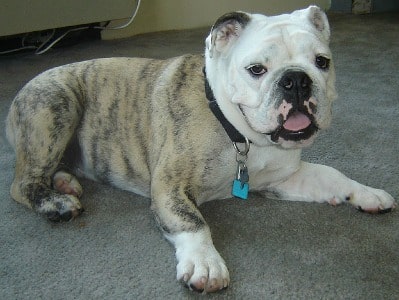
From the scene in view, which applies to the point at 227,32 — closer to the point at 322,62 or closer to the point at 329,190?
the point at 322,62

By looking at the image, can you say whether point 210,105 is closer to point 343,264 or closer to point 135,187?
point 135,187

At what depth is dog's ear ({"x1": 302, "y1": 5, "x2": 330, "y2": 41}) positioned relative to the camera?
1319mm

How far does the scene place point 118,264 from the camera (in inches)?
45.5

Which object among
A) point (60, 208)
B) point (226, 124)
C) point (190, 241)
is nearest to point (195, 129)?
point (226, 124)

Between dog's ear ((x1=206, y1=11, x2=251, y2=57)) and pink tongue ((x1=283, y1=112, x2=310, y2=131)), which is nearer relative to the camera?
pink tongue ((x1=283, y1=112, x2=310, y2=131))

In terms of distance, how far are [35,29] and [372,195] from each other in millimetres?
2360

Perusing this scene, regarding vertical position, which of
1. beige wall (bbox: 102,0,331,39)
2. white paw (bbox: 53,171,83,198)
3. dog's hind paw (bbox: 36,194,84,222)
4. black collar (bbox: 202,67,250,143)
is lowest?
beige wall (bbox: 102,0,331,39)

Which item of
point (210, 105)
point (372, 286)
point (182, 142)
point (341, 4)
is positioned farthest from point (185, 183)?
point (341, 4)

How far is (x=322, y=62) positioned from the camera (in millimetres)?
1221

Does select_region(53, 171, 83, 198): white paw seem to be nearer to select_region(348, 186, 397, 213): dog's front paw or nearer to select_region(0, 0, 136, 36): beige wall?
A: select_region(348, 186, 397, 213): dog's front paw

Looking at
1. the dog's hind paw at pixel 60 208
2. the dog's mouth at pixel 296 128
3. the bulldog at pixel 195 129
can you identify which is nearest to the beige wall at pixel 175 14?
the bulldog at pixel 195 129

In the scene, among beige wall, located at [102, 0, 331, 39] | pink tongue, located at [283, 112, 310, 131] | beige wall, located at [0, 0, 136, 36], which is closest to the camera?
pink tongue, located at [283, 112, 310, 131]

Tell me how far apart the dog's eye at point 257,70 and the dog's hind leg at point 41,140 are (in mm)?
597

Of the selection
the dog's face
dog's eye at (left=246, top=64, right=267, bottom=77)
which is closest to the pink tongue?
the dog's face
